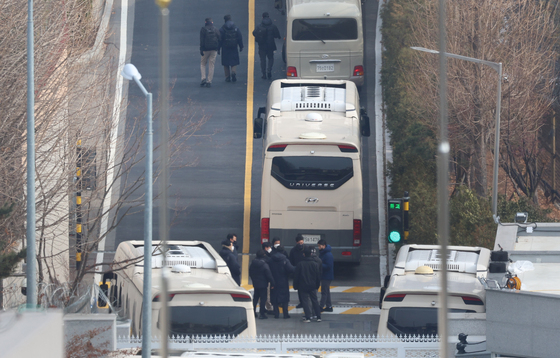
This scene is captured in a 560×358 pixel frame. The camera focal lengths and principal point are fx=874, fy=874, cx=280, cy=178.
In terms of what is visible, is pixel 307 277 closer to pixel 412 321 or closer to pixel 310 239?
pixel 310 239

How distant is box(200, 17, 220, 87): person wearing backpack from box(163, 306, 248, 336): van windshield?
18.1m

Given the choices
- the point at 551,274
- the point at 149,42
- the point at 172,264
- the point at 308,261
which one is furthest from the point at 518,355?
the point at 149,42

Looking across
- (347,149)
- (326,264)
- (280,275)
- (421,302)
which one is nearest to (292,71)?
(347,149)

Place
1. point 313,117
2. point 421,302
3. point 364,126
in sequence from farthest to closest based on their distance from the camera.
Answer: point 364,126 → point 313,117 → point 421,302

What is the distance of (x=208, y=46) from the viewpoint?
95.4ft

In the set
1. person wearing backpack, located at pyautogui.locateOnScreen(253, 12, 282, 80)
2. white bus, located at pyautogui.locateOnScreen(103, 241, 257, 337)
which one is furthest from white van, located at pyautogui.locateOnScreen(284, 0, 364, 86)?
white bus, located at pyautogui.locateOnScreen(103, 241, 257, 337)

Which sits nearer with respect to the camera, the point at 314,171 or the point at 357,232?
the point at 314,171

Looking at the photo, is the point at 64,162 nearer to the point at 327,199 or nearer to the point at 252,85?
the point at 327,199

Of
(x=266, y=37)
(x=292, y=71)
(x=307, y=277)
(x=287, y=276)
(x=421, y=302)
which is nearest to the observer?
(x=421, y=302)

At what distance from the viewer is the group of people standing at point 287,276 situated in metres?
16.2

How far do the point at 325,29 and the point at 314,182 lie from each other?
10.7m

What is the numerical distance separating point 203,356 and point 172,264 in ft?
13.6

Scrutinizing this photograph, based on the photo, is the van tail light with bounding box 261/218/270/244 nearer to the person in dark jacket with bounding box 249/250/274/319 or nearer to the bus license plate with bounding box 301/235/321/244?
the bus license plate with bounding box 301/235/321/244

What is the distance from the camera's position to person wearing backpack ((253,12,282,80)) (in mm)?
29406
